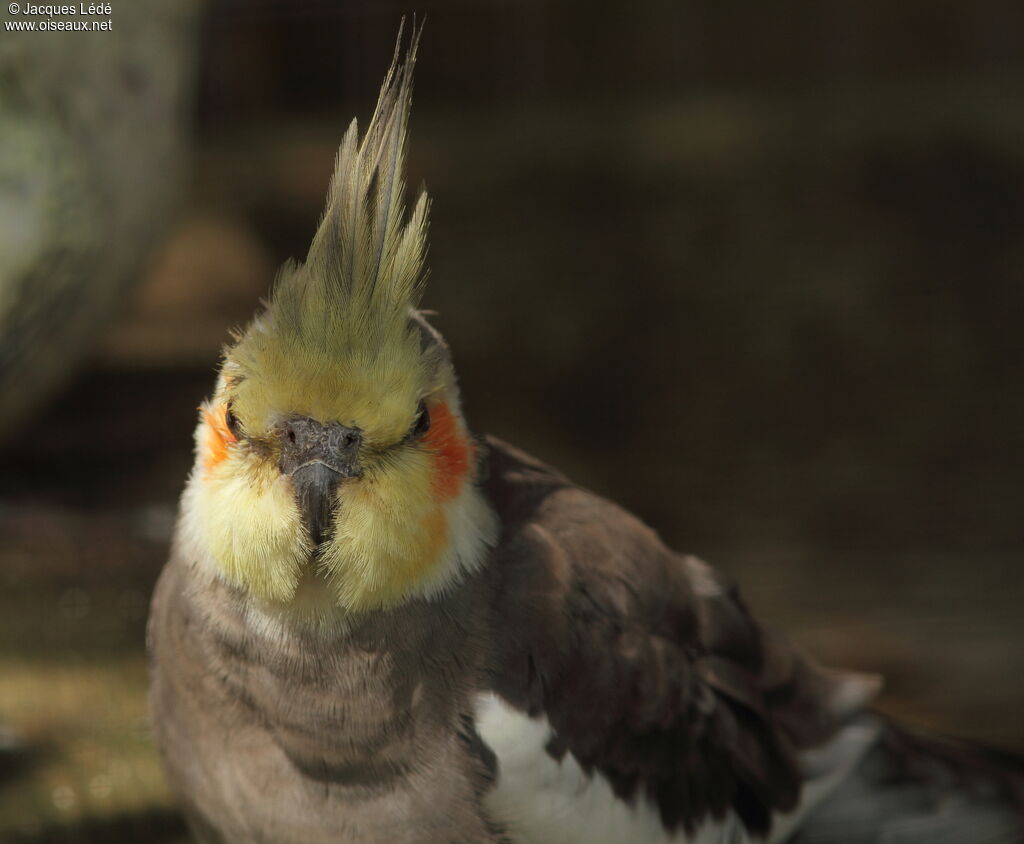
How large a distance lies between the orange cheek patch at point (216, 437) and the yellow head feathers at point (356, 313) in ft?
0.18

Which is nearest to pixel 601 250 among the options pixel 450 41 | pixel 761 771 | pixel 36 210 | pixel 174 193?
pixel 450 41

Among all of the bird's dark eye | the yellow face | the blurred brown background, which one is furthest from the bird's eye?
the blurred brown background

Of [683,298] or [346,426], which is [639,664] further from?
[683,298]

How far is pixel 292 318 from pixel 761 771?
119 centimetres

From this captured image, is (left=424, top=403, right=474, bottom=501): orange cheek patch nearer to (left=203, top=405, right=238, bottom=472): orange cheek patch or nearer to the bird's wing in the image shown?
the bird's wing

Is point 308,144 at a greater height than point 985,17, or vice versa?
point 985,17

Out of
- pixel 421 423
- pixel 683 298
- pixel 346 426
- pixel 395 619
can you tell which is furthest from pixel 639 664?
pixel 683 298

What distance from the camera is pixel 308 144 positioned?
200 inches

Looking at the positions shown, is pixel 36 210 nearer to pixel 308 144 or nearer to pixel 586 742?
pixel 586 742

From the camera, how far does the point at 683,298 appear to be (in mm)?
4762

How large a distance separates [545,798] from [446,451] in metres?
0.56

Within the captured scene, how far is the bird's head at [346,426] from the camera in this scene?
5.64 ft

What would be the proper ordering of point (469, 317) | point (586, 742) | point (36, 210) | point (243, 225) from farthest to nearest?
point (243, 225) < point (469, 317) < point (36, 210) < point (586, 742)

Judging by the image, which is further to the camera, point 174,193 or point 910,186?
point 910,186
